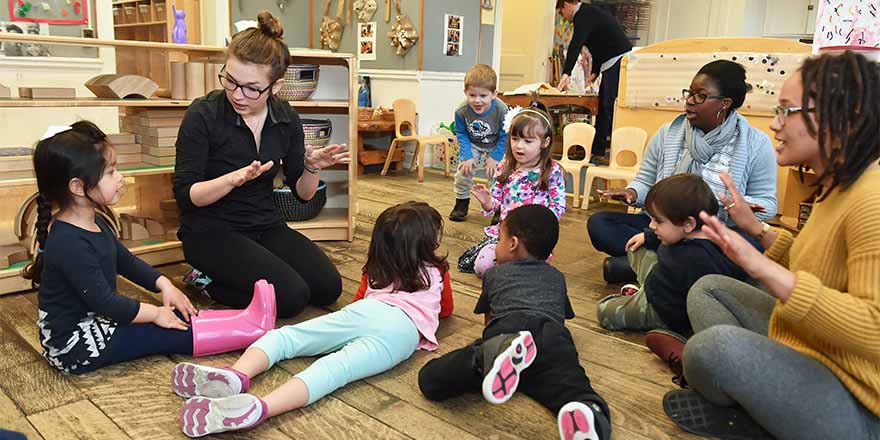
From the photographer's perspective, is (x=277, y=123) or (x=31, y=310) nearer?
(x=31, y=310)

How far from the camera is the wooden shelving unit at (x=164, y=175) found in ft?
8.02

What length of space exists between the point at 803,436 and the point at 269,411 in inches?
45.6

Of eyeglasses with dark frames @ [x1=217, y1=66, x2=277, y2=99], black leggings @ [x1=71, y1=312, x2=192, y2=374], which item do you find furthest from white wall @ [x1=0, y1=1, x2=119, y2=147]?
black leggings @ [x1=71, y1=312, x2=192, y2=374]

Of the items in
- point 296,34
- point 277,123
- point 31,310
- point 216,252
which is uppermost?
point 296,34

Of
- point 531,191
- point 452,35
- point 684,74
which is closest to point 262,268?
point 531,191

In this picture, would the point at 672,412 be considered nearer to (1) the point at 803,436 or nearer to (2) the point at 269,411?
(1) the point at 803,436

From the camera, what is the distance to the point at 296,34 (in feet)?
23.4

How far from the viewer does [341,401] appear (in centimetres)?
170

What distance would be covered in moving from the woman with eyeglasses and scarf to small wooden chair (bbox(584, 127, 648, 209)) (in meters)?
1.46

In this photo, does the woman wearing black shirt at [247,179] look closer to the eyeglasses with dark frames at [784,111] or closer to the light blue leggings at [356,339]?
the light blue leggings at [356,339]

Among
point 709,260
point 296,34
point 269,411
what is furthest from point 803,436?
point 296,34

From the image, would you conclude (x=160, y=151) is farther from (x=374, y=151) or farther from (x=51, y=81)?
(x=374, y=151)

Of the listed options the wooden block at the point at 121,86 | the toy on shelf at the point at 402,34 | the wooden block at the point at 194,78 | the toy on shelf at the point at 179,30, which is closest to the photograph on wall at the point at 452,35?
the toy on shelf at the point at 402,34

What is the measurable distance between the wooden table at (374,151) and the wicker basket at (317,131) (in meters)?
2.22
